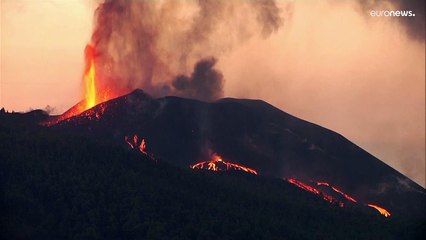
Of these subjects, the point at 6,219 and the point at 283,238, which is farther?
the point at 283,238

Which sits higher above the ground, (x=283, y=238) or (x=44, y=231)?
(x=283, y=238)

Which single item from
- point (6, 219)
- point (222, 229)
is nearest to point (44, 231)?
point (6, 219)

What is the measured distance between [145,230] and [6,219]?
1051 inches

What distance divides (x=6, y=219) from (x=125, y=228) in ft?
76.3

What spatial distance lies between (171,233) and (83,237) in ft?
57.4

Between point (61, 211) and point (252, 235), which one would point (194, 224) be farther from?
point (61, 211)

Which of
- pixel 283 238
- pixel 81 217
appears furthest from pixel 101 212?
pixel 283 238

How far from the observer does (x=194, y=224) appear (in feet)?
655

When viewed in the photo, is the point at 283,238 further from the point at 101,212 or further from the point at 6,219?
the point at 6,219

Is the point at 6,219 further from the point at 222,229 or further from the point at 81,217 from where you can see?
the point at 222,229

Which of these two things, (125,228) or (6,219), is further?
(125,228)

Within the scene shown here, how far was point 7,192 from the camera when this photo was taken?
646 feet

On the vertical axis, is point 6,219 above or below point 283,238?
below

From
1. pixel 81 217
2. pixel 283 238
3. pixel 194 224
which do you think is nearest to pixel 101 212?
pixel 81 217
